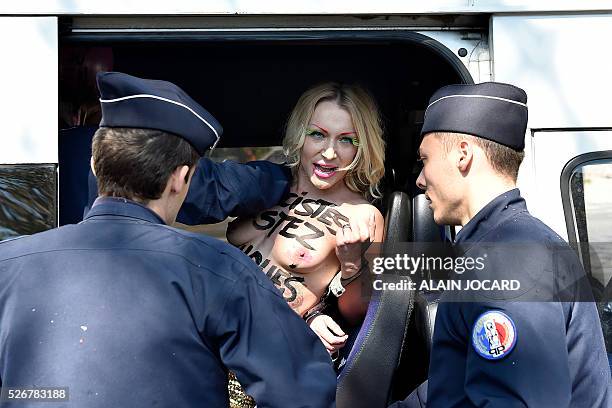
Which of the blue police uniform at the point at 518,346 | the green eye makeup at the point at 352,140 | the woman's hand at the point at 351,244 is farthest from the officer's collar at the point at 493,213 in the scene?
the green eye makeup at the point at 352,140

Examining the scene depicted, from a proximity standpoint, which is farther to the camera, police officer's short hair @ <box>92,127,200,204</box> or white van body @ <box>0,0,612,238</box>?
white van body @ <box>0,0,612,238</box>

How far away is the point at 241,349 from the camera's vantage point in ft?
6.04

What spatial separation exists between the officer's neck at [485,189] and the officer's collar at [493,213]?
0.03 meters

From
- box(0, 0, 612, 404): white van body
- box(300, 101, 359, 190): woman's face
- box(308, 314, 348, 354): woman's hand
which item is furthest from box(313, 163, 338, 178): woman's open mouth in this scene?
box(0, 0, 612, 404): white van body

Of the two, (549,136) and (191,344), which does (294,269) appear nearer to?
(549,136)

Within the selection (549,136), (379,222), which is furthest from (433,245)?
(549,136)

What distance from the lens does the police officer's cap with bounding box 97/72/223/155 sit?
200 centimetres

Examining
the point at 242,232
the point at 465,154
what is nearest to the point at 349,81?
the point at 242,232

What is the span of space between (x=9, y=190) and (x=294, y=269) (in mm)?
1203

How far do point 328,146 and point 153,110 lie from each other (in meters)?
1.56

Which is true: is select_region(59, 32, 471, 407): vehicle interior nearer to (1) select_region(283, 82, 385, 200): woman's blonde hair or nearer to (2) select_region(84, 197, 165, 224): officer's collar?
(1) select_region(283, 82, 385, 200): woman's blonde hair

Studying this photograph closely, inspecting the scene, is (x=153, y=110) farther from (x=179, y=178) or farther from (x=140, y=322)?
(x=140, y=322)

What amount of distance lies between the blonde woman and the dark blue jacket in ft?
4.95

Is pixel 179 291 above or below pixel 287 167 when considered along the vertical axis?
below
